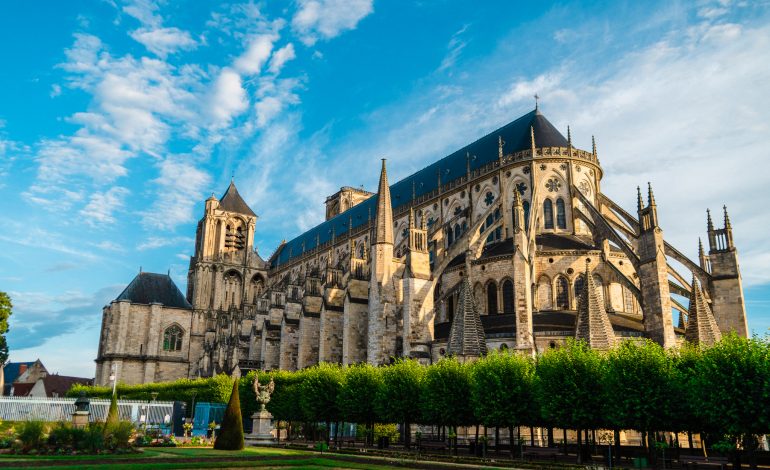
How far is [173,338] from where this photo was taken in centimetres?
7081

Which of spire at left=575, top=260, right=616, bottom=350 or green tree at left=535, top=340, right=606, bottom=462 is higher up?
spire at left=575, top=260, right=616, bottom=350

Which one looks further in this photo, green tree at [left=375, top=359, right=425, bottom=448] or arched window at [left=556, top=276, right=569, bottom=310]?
arched window at [left=556, top=276, right=569, bottom=310]

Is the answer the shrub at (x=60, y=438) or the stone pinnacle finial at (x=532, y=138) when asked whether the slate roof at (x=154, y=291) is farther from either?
the shrub at (x=60, y=438)

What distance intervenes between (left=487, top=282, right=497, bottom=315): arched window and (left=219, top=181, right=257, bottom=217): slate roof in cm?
5028

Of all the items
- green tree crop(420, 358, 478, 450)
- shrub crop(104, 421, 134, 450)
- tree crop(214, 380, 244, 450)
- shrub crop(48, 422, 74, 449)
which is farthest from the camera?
green tree crop(420, 358, 478, 450)

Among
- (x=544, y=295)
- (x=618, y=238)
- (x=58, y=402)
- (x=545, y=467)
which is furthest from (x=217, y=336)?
(x=545, y=467)

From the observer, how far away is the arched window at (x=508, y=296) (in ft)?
124

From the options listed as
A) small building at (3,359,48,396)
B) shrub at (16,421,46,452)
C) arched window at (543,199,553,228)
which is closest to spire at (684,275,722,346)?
arched window at (543,199,553,228)

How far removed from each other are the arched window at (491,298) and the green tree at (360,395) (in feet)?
28.3

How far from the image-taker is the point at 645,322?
32.5 metres

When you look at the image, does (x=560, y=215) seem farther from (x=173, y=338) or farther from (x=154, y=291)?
(x=154, y=291)

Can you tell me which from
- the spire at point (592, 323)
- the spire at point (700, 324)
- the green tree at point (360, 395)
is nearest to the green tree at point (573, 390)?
the spire at point (592, 323)

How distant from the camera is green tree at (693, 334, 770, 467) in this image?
19875 millimetres

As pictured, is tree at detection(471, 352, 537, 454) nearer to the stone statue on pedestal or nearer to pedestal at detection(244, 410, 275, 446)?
the stone statue on pedestal
